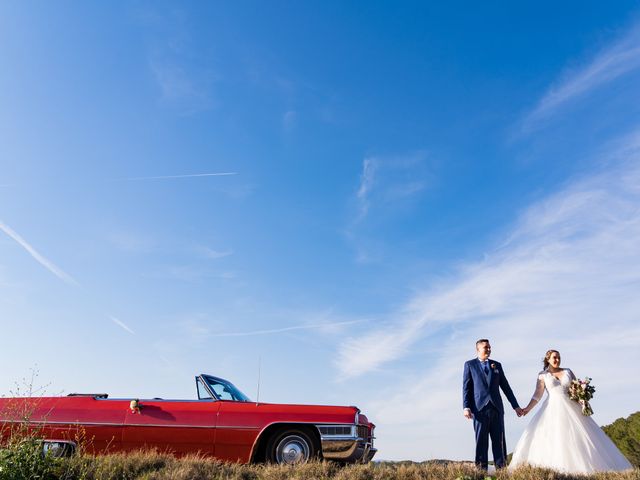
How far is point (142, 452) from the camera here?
884 cm

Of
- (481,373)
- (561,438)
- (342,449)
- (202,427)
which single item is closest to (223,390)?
(202,427)

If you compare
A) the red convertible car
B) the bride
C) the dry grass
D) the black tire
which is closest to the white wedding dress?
the bride

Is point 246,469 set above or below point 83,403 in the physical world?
below

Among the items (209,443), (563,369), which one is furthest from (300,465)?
(563,369)

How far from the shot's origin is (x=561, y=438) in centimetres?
898

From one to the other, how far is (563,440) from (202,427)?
19.3ft

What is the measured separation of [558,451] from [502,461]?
0.89 metres

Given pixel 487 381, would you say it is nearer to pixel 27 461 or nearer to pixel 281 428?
pixel 281 428

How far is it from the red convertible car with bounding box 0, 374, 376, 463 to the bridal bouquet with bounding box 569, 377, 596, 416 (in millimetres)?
3504

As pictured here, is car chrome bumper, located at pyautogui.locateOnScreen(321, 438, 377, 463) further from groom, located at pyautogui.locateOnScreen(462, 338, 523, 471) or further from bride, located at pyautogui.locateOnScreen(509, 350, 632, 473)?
bride, located at pyautogui.locateOnScreen(509, 350, 632, 473)

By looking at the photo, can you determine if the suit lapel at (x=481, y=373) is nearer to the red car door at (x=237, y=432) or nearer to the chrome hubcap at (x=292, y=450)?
the chrome hubcap at (x=292, y=450)

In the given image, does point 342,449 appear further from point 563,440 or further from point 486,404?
point 563,440

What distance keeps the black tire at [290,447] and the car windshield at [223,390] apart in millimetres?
1077

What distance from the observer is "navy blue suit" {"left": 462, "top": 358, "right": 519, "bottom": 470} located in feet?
29.6
